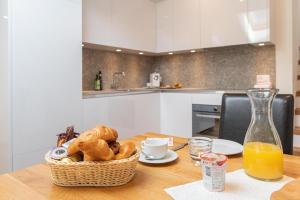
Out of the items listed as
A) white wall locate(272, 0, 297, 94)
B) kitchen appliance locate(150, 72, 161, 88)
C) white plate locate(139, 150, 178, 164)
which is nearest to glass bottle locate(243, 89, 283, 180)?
white plate locate(139, 150, 178, 164)

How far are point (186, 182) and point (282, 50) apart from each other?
104 inches

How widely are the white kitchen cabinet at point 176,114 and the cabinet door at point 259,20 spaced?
101cm

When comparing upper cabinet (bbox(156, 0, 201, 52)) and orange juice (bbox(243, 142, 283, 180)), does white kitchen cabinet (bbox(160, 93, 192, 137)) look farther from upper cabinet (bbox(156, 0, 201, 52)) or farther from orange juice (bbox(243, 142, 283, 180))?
orange juice (bbox(243, 142, 283, 180))

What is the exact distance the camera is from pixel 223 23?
9.27 feet

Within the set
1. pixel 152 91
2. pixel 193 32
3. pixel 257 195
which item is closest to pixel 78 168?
pixel 257 195

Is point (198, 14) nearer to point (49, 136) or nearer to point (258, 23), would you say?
point (258, 23)

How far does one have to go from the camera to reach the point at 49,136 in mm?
1989

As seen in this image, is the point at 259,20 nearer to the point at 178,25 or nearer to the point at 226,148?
the point at 178,25

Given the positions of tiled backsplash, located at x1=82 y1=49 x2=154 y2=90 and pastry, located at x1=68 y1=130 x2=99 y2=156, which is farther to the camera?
tiled backsplash, located at x1=82 y1=49 x2=154 y2=90

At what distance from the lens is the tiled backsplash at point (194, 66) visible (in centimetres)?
297

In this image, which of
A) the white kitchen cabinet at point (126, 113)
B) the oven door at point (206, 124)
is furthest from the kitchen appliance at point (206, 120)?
the white kitchen cabinet at point (126, 113)

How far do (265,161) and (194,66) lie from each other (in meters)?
2.96

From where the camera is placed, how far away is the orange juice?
679mm

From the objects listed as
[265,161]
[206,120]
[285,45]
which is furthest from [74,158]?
[285,45]
